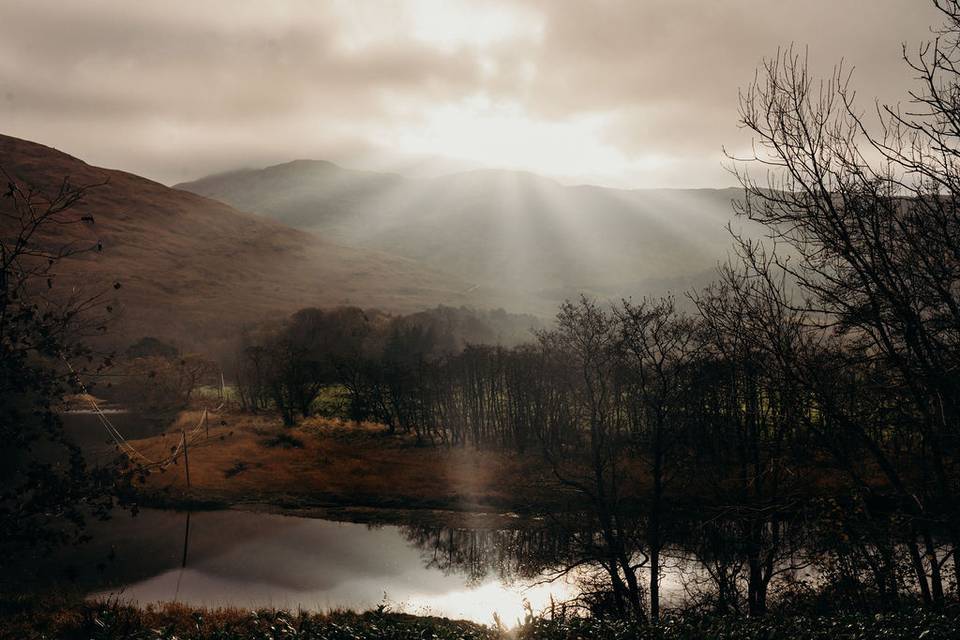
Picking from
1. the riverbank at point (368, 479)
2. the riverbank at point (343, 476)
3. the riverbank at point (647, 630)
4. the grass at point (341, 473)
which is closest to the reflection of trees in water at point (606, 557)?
the riverbank at point (368, 479)

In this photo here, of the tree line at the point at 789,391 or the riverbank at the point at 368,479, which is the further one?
the riverbank at the point at 368,479

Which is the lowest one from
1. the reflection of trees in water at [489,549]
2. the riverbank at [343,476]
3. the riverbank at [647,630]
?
the reflection of trees in water at [489,549]

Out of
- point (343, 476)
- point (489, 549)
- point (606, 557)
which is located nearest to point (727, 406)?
point (489, 549)

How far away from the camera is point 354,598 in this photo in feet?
104

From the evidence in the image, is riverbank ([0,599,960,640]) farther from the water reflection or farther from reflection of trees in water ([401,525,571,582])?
reflection of trees in water ([401,525,571,582])

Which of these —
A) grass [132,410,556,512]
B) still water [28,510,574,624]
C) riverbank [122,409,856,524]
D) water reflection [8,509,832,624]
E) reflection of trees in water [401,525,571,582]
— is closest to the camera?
water reflection [8,509,832,624]

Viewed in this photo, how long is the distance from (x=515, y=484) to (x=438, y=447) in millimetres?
14456

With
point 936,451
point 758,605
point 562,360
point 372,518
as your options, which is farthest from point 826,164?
point 372,518

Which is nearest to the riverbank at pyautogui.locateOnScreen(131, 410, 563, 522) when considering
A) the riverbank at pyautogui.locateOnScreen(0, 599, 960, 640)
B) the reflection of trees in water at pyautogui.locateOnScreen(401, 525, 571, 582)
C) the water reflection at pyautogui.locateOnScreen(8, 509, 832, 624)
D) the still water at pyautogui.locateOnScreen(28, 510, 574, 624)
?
the water reflection at pyautogui.locateOnScreen(8, 509, 832, 624)

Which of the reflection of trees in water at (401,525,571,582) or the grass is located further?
the grass

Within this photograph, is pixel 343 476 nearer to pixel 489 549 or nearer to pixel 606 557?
pixel 489 549

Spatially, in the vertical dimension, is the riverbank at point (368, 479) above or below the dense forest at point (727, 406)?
below

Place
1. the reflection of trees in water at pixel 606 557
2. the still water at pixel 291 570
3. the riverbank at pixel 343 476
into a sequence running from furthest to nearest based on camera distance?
the riverbank at pixel 343 476, the still water at pixel 291 570, the reflection of trees in water at pixel 606 557

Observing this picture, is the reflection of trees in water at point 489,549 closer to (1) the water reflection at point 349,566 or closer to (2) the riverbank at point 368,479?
(1) the water reflection at point 349,566
